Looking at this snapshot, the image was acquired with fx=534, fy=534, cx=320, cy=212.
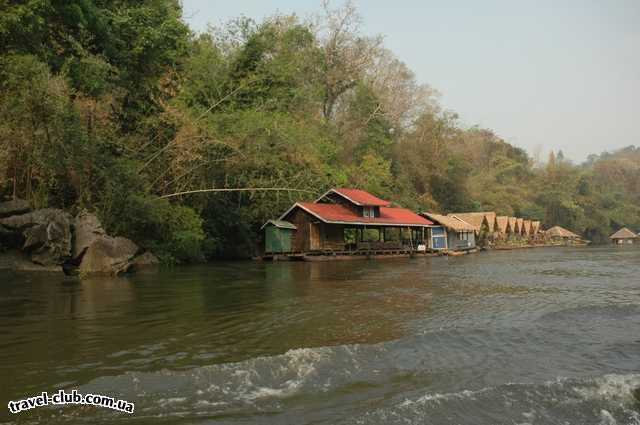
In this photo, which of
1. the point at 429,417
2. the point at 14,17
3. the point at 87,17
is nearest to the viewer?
the point at 429,417

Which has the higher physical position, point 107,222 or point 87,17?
point 87,17

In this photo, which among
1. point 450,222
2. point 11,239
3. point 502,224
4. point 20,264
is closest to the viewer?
point 11,239

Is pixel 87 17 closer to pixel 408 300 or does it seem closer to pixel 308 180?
pixel 308 180

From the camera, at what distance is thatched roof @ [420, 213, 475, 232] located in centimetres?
3838

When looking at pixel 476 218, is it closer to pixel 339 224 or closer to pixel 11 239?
pixel 339 224

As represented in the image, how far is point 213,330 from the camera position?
753 centimetres

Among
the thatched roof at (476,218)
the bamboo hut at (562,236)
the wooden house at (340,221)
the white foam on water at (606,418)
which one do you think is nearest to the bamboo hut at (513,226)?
the thatched roof at (476,218)

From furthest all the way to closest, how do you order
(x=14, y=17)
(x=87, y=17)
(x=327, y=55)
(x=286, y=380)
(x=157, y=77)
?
(x=327, y=55)
(x=157, y=77)
(x=87, y=17)
(x=14, y=17)
(x=286, y=380)

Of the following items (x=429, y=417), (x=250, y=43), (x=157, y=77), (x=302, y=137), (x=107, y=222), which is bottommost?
(x=429, y=417)

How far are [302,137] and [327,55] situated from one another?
643 inches

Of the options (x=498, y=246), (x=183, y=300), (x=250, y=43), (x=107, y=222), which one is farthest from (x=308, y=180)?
(x=498, y=246)

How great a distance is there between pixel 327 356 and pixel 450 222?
3486cm

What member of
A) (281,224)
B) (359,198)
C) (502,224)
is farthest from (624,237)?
(281,224)

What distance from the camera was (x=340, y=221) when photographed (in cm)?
2730
